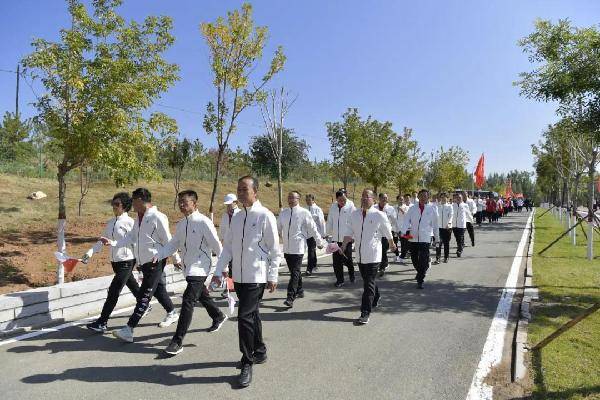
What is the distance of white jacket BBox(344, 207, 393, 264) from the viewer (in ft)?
20.7

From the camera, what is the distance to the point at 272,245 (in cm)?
454

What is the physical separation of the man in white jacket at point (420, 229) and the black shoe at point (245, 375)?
5171mm

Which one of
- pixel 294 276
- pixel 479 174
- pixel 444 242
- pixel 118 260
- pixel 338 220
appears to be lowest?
pixel 294 276

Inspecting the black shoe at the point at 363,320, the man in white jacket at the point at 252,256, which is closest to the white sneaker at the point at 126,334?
the man in white jacket at the point at 252,256

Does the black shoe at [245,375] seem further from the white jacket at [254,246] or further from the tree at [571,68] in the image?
the tree at [571,68]

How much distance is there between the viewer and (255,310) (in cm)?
441

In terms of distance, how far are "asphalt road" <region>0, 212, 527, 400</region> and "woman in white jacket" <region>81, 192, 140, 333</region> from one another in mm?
304

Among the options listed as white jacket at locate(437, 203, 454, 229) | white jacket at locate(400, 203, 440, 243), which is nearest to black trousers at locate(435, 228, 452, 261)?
white jacket at locate(437, 203, 454, 229)

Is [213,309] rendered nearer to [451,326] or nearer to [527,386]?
[451,326]

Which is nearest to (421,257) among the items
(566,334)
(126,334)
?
(566,334)

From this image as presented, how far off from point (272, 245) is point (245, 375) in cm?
128

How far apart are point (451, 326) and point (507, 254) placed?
27.6ft

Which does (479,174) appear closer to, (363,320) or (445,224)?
(445,224)

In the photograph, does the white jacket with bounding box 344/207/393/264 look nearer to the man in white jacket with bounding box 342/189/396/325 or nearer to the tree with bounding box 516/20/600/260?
the man in white jacket with bounding box 342/189/396/325
